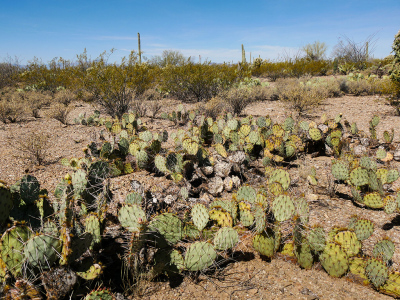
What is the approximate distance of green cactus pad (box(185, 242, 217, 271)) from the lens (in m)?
2.54

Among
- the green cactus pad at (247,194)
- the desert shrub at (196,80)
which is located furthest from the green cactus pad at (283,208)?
the desert shrub at (196,80)

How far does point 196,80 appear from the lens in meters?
12.5

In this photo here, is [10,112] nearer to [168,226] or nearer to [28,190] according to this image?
[28,190]

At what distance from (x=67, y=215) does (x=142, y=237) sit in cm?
62

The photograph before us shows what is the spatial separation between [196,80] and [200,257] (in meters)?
10.8

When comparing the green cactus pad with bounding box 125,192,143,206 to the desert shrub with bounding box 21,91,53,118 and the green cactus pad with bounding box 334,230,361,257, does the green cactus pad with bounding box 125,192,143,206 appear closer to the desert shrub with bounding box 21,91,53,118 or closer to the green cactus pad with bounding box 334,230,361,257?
the green cactus pad with bounding box 334,230,361,257

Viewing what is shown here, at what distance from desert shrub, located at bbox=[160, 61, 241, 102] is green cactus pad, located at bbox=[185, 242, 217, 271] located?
34.4ft

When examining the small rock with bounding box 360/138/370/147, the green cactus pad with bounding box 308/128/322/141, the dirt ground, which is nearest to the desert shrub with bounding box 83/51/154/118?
the dirt ground

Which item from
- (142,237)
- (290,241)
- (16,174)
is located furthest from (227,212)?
(16,174)

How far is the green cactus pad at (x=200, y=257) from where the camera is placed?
2535 millimetres

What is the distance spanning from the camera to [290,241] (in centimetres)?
304

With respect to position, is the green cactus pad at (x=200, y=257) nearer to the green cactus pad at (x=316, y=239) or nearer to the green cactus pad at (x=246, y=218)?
the green cactus pad at (x=246, y=218)

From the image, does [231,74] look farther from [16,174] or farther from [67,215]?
[67,215]

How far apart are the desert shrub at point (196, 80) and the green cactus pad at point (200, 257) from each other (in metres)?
10.5
